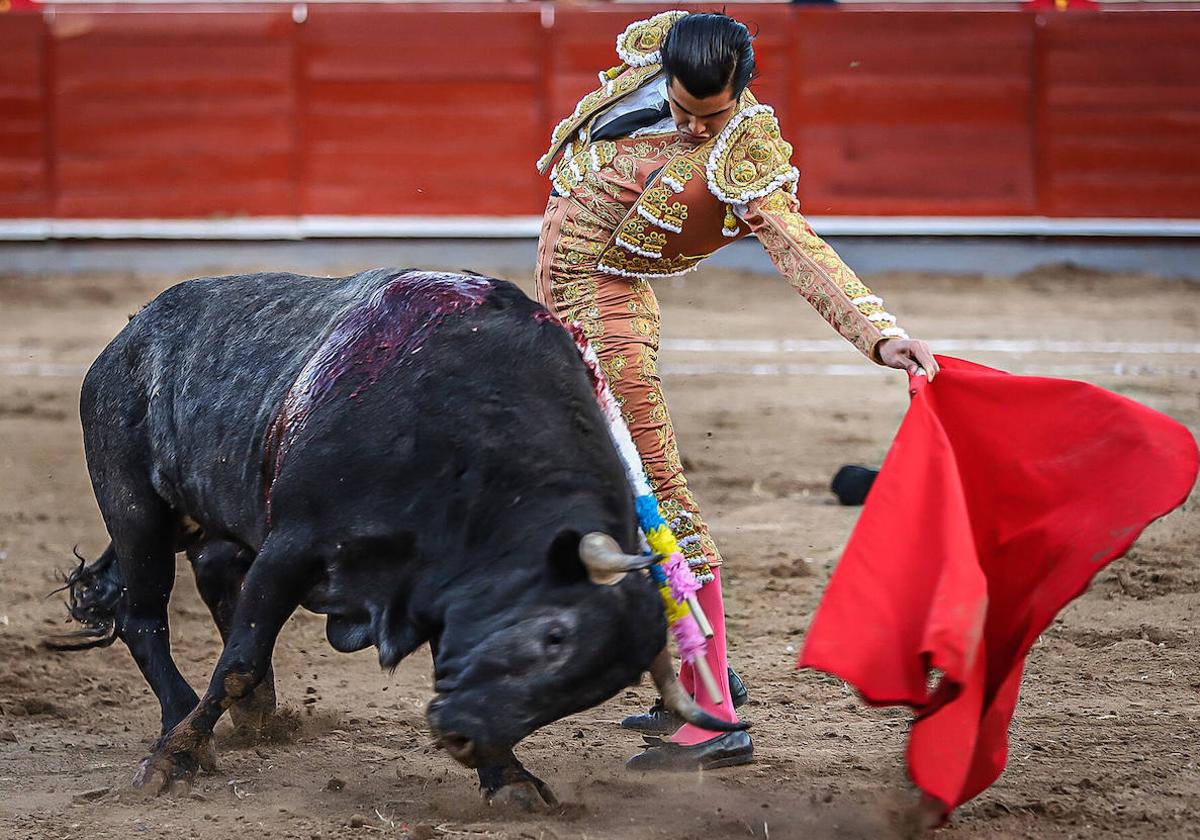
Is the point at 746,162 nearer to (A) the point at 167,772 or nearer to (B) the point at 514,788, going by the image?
(B) the point at 514,788

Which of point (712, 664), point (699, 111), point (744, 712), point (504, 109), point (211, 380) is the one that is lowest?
point (744, 712)

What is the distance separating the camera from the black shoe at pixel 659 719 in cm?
316

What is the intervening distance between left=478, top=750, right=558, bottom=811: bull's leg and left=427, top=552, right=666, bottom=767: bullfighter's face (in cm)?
32

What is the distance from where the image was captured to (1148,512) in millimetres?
2465

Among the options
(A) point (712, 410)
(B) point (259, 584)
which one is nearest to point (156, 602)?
(B) point (259, 584)

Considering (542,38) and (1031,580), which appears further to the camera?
(542,38)

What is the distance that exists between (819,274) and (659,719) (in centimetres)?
97

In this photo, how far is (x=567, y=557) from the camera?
2328 millimetres

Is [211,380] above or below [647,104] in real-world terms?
below

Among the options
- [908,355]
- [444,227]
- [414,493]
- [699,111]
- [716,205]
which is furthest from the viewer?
[444,227]

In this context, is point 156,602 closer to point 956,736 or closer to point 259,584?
point 259,584

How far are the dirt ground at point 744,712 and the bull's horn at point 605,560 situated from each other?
0.48m

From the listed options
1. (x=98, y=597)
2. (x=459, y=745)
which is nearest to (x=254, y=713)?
(x=98, y=597)

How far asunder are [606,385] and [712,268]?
7031mm
